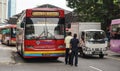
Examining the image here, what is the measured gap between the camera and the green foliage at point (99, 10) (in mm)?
50125

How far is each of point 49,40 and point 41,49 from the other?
0.68 m

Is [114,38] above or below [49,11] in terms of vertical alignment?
below

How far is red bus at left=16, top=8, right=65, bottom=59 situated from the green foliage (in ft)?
82.4

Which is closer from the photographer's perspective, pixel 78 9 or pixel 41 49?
pixel 41 49

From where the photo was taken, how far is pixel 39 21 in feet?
73.5

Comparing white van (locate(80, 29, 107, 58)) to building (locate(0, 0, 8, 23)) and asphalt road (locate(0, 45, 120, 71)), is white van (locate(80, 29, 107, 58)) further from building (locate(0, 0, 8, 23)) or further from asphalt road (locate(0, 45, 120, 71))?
building (locate(0, 0, 8, 23))

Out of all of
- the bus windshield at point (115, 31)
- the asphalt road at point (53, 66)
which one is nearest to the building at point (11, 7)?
the bus windshield at point (115, 31)

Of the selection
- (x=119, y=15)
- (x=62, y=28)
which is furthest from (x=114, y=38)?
(x=119, y=15)

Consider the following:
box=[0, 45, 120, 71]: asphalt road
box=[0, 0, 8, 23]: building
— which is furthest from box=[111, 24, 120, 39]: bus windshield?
box=[0, 0, 8, 23]: building

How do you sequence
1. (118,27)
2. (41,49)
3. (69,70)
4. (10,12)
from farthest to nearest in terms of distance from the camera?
(10,12)
(118,27)
(41,49)
(69,70)

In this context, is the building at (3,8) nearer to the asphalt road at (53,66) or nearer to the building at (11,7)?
the building at (11,7)

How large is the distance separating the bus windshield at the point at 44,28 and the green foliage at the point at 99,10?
25.1m

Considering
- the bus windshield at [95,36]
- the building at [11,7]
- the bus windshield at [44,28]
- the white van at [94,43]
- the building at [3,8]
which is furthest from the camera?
the building at [11,7]

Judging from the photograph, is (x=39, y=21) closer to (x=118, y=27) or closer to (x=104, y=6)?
(x=118, y=27)
